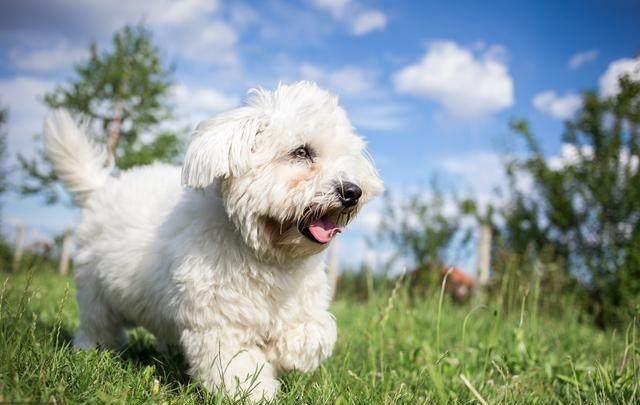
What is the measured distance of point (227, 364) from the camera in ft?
9.73

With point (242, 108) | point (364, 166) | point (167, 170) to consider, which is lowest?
point (167, 170)

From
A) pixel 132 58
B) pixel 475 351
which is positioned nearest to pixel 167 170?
pixel 475 351

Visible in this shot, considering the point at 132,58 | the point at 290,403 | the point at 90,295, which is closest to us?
the point at 290,403

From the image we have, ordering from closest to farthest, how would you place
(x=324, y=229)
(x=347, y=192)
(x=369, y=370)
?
(x=347, y=192), (x=324, y=229), (x=369, y=370)

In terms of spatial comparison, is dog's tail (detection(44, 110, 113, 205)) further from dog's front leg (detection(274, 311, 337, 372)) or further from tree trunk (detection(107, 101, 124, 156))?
tree trunk (detection(107, 101, 124, 156))

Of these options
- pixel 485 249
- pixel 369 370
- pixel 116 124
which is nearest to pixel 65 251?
pixel 116 124

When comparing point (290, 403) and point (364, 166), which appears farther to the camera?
point (364, 166)

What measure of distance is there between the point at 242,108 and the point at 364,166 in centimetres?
82

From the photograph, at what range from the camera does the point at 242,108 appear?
10.5 ft

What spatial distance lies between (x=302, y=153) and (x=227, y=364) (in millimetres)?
1275

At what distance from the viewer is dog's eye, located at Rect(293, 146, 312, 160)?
3.12 m

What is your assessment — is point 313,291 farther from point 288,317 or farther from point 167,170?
point 167,170

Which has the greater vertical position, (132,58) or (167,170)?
(132,58)

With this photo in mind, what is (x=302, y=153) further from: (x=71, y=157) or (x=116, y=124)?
(x=116, y=124)
